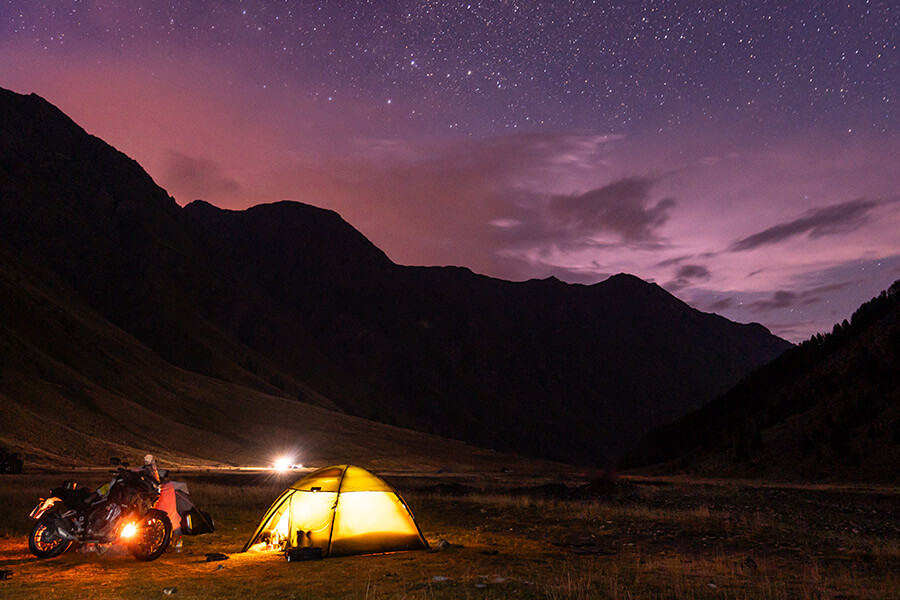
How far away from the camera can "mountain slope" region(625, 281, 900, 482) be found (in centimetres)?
3388

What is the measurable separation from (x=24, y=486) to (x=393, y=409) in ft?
446

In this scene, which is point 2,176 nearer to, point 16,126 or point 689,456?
point 16,126

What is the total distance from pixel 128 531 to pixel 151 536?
43cm

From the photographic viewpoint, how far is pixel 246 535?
1622 centimetres

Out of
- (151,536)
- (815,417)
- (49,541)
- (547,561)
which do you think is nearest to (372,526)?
(547,561)

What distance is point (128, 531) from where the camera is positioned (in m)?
12.1

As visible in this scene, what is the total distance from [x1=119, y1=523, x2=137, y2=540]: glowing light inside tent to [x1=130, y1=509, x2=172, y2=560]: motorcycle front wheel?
90mm

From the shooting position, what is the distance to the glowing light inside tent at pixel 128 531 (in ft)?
39.4

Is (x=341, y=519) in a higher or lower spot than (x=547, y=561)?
higher

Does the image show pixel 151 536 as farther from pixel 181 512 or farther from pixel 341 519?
pixel 341 519

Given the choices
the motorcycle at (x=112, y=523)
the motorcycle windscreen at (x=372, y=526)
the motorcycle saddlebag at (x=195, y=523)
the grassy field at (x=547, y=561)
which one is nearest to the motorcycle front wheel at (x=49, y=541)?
the motorcycle at (x=112, y=523)

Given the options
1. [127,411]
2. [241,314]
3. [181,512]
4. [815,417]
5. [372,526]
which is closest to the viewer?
[372,526]

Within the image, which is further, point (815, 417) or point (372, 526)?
point (815, 417)

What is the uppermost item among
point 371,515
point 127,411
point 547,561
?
point 127,411
